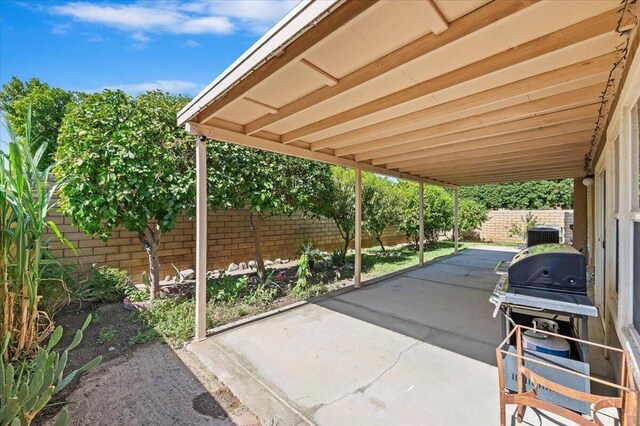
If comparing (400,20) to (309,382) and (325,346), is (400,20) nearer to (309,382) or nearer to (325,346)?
(309,382)

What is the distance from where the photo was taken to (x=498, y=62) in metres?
2.22

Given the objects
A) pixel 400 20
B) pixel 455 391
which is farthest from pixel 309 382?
pixel 400 20

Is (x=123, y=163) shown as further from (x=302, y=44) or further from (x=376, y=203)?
(x=376, y=203)

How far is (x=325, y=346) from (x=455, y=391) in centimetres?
146

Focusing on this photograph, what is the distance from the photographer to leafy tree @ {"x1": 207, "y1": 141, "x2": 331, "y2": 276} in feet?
15.9

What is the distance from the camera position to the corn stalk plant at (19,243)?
8.20 ft

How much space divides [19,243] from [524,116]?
17.3ft

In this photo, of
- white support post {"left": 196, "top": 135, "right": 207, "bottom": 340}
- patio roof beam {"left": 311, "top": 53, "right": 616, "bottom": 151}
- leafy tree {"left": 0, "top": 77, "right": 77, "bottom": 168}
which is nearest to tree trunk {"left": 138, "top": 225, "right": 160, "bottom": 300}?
white support post {"left": 196, "top": 135, "right": 207, "bottom": 340}

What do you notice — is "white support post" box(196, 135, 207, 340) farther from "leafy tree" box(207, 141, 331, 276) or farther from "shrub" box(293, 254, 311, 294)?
"shrub" box(293, 254, 311, 294)

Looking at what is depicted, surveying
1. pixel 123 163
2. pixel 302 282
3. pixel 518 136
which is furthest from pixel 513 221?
Answer: pixel 123 163

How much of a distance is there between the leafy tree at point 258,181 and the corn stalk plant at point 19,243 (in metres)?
2.24

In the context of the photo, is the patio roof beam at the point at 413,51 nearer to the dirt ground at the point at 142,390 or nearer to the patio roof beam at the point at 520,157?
the dirt ground at the point at 142,390

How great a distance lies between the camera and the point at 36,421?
2191 millimetres

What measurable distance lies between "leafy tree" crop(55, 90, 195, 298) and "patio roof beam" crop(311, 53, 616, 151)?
2.85m
